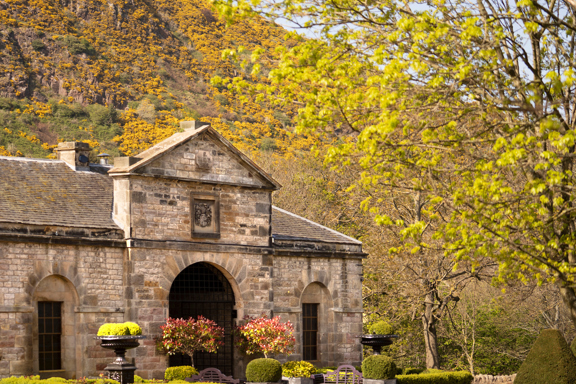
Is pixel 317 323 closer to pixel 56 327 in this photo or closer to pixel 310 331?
pixel 310 331

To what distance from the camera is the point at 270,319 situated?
26391 millimetres

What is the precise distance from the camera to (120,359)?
20953 millimetres

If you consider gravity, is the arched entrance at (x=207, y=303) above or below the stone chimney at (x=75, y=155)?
below

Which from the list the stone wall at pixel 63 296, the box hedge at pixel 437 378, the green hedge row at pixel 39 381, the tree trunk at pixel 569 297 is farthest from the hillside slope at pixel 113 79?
the tree trunk at pixel 569 297

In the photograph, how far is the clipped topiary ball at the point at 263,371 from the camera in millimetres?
23406

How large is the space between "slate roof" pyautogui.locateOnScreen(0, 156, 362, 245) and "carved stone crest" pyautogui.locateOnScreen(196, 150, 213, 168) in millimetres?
2931

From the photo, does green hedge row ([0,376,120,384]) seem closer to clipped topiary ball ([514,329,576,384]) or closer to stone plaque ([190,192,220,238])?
stone plaque ([190,192,220,238])

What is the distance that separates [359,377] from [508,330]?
1507 cm

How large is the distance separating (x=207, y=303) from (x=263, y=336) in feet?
9.03

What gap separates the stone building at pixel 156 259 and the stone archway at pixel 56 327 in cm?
3

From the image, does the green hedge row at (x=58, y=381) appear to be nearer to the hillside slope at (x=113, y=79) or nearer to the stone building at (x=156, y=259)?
the stone building at (x=156, y=259)

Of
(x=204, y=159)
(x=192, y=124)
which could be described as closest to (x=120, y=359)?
(x=204, y=159)

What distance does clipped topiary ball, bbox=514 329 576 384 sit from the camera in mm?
19203

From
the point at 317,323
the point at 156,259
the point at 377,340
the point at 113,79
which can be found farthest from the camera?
the point at 113,79
